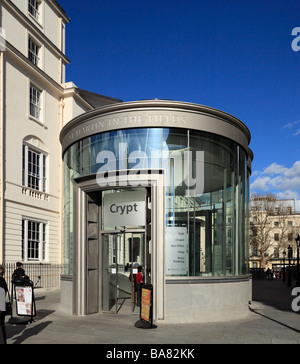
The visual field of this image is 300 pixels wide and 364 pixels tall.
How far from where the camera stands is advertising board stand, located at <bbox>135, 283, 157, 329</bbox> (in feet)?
35.0

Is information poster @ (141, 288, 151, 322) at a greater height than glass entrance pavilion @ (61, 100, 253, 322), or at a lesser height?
lesser

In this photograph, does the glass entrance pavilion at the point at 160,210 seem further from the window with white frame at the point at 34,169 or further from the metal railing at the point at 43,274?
the window with white frame at the point at 34,169

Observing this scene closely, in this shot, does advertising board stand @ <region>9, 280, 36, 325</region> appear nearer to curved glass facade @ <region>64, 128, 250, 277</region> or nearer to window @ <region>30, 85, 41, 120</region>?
curved glass facade @ <region>64, 128, 250, 277</region>

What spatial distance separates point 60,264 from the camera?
26.1 m

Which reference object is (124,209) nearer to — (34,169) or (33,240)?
(33,240)

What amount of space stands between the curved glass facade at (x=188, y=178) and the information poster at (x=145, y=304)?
3.91 feet

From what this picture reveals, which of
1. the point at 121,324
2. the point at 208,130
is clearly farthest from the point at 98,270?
the point at 208,130

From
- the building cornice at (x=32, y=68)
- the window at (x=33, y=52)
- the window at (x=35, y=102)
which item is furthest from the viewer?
the window at (x=33, y=52)

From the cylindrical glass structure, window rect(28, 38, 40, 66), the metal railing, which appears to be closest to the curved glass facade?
the cylindrical glass structure

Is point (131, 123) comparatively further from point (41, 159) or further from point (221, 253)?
point (41, 159)

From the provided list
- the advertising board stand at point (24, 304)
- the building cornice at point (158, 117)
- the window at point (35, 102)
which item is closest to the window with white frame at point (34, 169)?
the window at point (35, 102)

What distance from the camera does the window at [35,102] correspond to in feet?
82.4

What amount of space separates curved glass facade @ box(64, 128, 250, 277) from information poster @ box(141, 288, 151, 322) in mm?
1192

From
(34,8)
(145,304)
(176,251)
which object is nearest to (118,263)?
(176,251)
